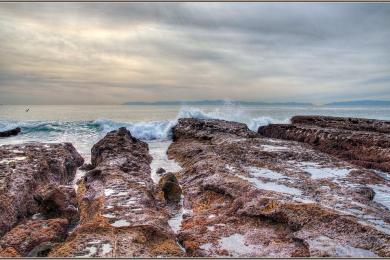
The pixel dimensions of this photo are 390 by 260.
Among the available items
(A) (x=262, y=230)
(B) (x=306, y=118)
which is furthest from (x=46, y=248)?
(B) (x=306, y=118)

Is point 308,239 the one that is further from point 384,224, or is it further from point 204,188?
point 204,188

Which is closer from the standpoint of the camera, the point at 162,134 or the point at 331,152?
the point at 331,152

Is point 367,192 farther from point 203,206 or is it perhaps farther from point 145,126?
point 145,126

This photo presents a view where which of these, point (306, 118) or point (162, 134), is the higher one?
point (306, 118)

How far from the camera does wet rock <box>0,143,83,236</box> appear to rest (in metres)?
7.86

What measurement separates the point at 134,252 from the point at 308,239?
2576 mm

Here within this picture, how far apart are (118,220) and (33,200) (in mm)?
3322

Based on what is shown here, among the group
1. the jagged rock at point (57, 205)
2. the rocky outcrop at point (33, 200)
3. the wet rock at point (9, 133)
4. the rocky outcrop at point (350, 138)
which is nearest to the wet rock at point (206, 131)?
the rocky outcrop at point (350, 138)

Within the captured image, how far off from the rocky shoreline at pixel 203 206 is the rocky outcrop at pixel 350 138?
0.48ft

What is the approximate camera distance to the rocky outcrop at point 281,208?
5730 millimetres

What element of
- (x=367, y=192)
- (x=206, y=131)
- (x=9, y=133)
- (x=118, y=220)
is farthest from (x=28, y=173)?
(x=9, y=133)

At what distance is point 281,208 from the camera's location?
690 centimetres

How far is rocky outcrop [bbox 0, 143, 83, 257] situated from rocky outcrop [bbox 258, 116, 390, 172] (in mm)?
10055

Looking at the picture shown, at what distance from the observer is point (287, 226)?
6.45 meters
